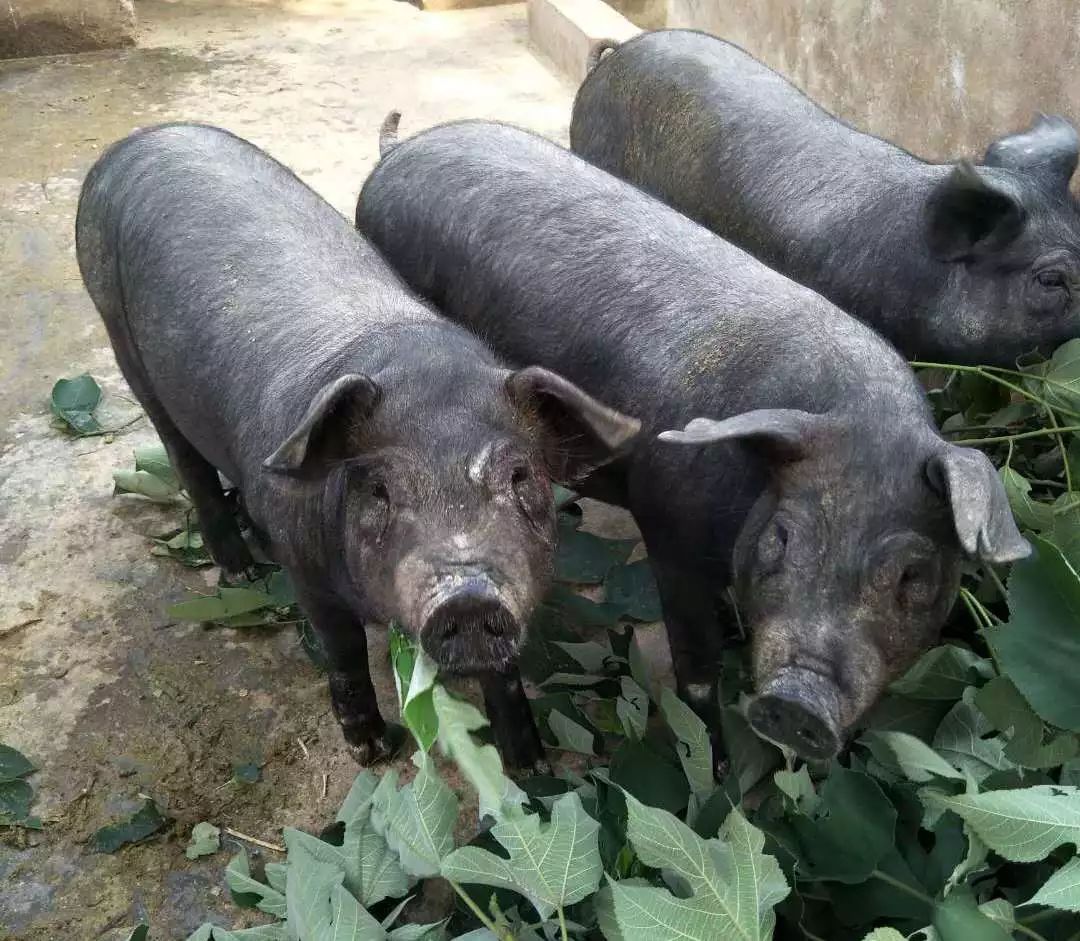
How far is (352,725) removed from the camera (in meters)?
3.25

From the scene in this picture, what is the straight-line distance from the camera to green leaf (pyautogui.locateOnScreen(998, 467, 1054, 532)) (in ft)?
9.66

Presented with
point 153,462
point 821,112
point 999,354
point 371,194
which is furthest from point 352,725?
point 821,112

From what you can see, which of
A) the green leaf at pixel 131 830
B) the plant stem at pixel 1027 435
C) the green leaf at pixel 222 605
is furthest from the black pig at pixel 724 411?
the green leaf at pixel 131 830

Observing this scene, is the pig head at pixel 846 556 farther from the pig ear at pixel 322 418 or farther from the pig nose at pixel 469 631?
the pig ear at pixel 322 418

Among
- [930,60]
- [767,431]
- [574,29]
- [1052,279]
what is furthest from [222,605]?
[574,29]

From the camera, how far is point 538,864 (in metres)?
2.19

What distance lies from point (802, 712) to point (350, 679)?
1392 mm

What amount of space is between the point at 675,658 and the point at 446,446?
1138mm

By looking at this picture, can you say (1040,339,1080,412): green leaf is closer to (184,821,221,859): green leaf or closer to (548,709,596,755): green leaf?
(548,709,596,755): green leaf

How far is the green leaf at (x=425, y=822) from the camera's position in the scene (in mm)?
2385

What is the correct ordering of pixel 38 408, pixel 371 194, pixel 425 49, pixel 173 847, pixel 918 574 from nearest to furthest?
pixel 918 574
pixel 173 847
pixel 371 194
pixel 38 408
pixel 425 49

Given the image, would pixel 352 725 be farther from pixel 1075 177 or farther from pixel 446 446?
pixel 1075 177

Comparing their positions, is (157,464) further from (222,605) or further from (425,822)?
(425,822)

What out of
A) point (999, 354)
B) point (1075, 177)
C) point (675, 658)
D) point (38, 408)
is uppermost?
point (1075, 177)
